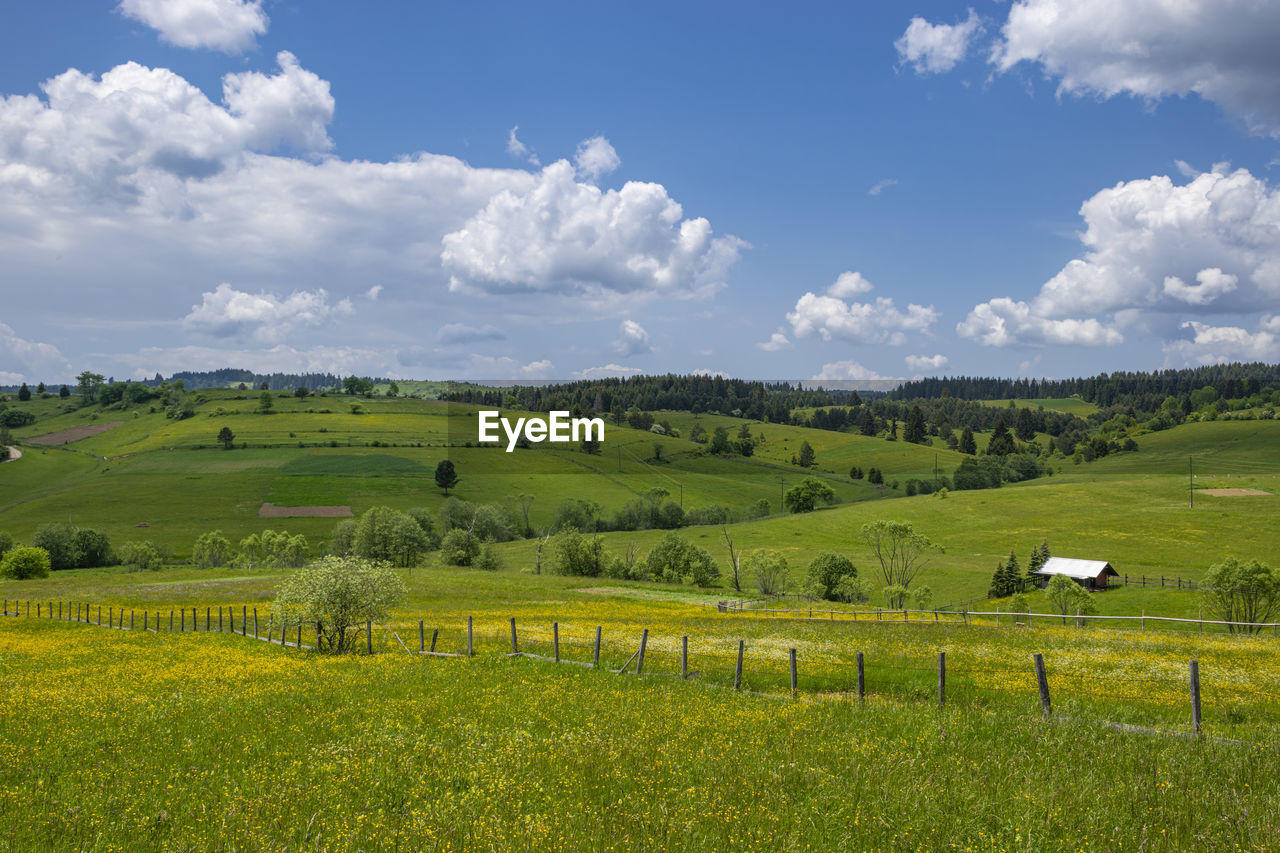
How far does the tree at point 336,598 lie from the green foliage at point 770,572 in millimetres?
78025

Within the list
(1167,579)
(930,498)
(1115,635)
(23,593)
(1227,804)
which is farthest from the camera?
(930,498)

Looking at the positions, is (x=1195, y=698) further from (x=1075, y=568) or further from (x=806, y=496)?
(x=806, y=496)

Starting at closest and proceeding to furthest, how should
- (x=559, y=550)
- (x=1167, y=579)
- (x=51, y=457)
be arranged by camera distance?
(x=1167, y=579)
(x=559, y=550)
(x=51, y=457)

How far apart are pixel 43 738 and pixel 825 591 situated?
9114 centimetres

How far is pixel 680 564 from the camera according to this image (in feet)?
353

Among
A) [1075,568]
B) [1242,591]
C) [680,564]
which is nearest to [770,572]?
[680,564]

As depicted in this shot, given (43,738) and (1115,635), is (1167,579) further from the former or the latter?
(43,738)

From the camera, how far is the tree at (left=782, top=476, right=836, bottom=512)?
6816 inches

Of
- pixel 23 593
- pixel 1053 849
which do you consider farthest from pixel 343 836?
pixel 23 593

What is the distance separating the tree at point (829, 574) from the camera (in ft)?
311

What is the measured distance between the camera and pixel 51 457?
18925cm

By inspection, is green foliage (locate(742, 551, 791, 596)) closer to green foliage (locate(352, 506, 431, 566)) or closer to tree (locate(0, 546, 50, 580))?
green foliage (locate(352, 506, 431, 566))

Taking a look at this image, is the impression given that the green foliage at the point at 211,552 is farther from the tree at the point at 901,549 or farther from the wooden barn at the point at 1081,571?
the wooden barn at the point at 1081,571

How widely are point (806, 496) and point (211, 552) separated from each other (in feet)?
424
